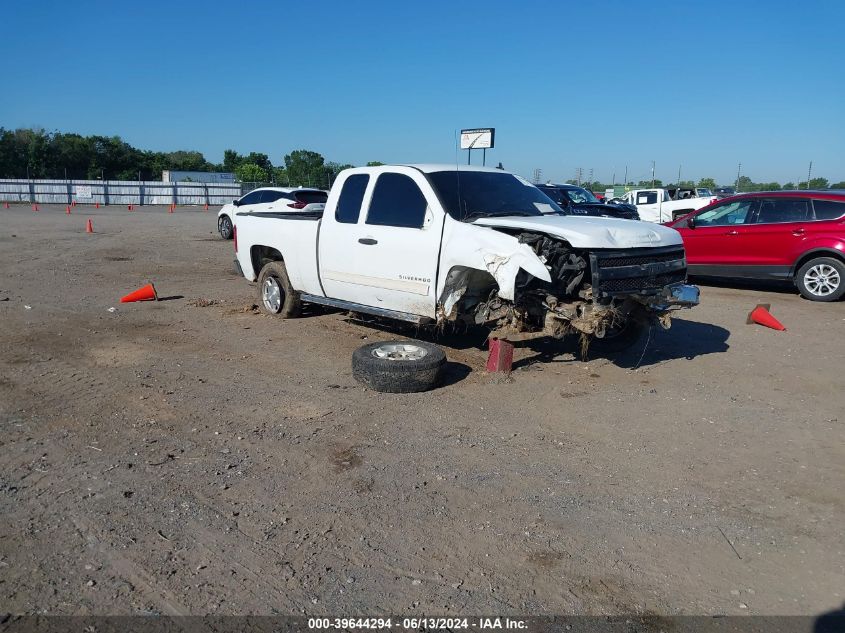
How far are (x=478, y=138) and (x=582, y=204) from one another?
27.5 feet

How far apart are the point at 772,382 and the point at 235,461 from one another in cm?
522

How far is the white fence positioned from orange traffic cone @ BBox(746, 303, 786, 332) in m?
45.0

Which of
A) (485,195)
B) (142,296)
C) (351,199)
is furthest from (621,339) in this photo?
(142,296)

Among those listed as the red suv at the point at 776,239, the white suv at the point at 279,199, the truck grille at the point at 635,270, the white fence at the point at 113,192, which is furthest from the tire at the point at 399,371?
the white fence at the point at 113,192

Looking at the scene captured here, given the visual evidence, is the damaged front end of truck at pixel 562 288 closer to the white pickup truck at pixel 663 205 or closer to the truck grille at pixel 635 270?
the truck grille at pixel 635 270

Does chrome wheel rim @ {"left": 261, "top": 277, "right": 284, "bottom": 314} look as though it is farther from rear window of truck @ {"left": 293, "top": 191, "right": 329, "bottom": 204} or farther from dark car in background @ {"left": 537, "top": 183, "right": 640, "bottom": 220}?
dark car in background @ {"left": 537, "top": 183, "right": 640, "bottom": 220}

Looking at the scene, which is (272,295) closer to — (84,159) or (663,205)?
(663,205)

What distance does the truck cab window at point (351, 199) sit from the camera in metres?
7.50

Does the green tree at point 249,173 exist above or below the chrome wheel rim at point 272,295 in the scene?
above

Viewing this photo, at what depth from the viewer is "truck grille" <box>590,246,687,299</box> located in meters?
5.82

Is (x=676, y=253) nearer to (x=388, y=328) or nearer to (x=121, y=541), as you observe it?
(x=388, y=328)

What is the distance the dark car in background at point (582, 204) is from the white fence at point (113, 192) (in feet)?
110

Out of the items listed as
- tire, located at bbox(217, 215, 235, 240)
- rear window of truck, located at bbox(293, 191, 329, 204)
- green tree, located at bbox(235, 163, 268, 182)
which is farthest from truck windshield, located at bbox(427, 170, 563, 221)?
green tree, located at bbox(235, 163, 268, 182)

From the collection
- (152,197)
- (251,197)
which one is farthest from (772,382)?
(152,197)
